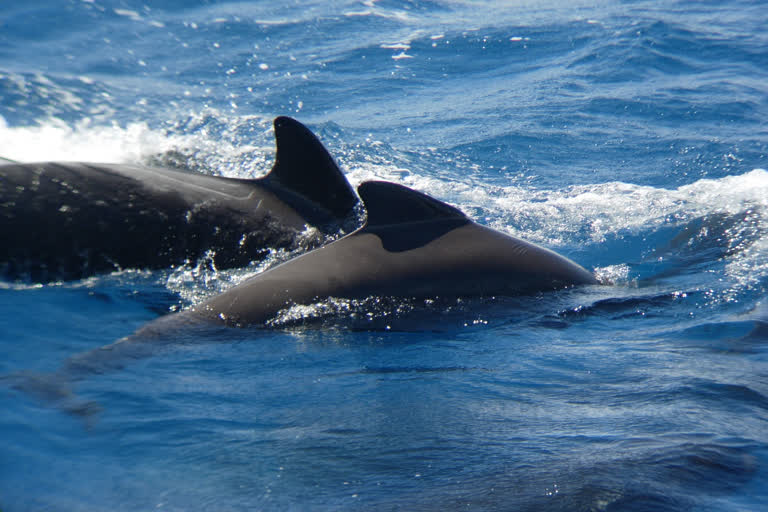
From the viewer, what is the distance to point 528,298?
6.36 m

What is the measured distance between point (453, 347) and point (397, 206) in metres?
1.33

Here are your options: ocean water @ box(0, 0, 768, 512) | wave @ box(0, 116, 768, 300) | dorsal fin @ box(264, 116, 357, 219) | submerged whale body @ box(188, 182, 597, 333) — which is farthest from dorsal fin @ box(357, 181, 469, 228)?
wave @ box(0, 116, 768, 300)

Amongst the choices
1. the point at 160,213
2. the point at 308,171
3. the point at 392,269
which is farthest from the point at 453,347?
the point at 160,213

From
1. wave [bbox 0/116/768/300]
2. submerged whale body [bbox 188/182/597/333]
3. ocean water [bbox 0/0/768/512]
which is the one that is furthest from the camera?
wave [bbox 0/116/768/300]

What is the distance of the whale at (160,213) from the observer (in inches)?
248

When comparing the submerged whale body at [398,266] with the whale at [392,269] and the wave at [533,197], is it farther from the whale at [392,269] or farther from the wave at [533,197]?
the wave at [533,197]

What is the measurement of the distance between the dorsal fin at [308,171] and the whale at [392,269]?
3.24ft

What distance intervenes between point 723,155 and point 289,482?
11.9 m

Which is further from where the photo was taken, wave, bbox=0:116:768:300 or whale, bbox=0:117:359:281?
wave, bbox=0:116:768:300

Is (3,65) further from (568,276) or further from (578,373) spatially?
(578,373)

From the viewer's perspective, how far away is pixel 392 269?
6.10 m

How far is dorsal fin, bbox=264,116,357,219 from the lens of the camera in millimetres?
6973

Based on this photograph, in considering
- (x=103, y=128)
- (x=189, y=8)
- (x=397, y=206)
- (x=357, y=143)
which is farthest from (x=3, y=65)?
→ (x=397, y=206)

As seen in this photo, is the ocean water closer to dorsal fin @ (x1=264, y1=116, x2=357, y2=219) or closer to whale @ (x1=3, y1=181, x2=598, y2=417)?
whale @ (x1=3, y1=181, x2=598, y2=417)
